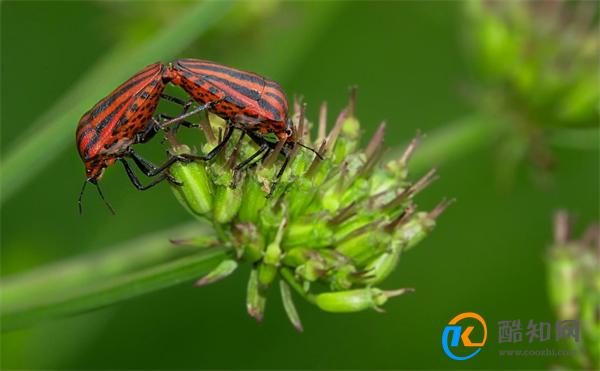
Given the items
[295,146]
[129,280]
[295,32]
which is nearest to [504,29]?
[295,32]

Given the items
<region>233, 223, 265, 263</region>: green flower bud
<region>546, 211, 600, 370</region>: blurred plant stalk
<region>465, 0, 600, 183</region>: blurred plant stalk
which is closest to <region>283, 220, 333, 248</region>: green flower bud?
<region>233, 223, 265, 263</region>: green flower bud

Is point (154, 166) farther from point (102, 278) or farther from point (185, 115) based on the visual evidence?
point (102, 278)

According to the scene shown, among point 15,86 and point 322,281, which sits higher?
point 15,86

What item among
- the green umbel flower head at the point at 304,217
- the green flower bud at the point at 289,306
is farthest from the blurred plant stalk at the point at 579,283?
the green flower bud at the point at 289,306

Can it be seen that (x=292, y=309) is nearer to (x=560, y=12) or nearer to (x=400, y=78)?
(x=560, y=12)

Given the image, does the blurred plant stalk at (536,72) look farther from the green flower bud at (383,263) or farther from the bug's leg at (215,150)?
the bug's leg at (215,150)

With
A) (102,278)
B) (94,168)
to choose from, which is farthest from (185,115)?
(102,278)

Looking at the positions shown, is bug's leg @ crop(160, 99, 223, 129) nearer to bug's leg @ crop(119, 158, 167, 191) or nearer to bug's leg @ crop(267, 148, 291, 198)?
bug's leg @ crop(119, 158, 167, 191)
